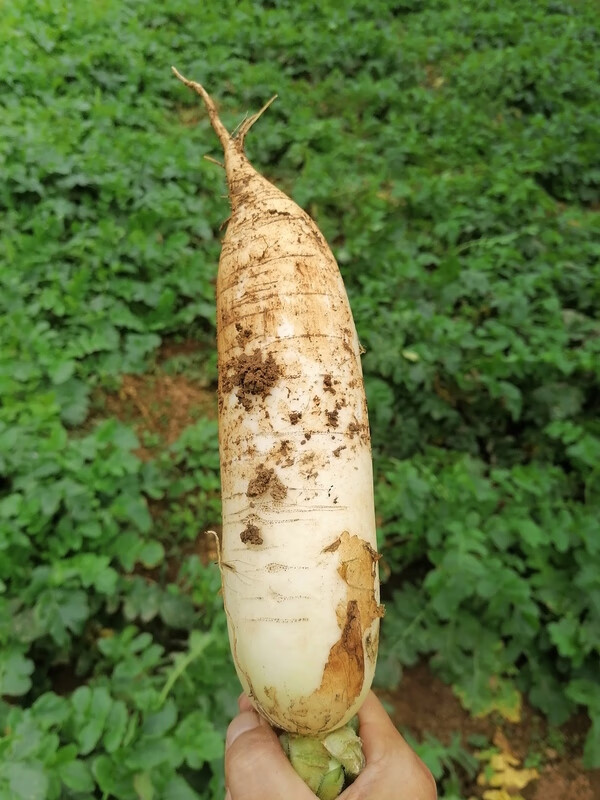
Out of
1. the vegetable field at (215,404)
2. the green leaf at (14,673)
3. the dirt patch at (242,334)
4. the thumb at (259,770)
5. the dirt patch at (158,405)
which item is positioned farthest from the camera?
the dirt patch at (158,405)

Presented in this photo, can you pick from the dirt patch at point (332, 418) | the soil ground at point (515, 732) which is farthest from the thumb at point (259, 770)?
the soil ground at point (515, 732)

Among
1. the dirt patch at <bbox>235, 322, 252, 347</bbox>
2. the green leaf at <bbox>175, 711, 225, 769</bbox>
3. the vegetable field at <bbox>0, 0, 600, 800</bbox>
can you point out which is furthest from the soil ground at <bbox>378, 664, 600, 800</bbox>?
the dirt patch at <bbox>235, 322, 252, 347</bbox>

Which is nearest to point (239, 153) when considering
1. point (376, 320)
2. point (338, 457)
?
point (338, 457)

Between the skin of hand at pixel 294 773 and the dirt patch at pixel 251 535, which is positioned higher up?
the dirt patch at pixel 251 535

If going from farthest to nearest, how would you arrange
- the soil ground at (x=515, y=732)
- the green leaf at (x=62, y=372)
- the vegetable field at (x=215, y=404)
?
1. the green leaf at (x=62, y=372)
2. the soil ground at (x=515, y=732)
3. the vegetable field at (x=215, y=404)

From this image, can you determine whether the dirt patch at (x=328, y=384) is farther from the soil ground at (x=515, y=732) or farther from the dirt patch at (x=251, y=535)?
the soil ground at (x=515, y=732)

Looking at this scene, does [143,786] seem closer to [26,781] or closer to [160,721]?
[160,721]

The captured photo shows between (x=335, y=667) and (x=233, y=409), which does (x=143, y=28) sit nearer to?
(x=233, y=409)
